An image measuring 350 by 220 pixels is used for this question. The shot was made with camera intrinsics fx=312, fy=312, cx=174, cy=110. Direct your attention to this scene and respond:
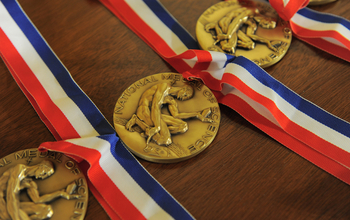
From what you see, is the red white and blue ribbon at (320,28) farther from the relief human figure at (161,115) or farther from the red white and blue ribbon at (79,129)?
the red white and blue ribbon at (79,129)

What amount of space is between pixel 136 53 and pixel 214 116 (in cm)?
45

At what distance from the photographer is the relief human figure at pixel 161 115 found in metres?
0.99

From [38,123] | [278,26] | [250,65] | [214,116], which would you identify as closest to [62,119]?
[38,123]

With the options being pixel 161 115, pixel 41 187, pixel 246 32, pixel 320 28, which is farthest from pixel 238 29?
pixel 41 187

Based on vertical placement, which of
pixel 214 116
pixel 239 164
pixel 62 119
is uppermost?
pixel 62 119

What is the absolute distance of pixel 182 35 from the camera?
131 centimetres

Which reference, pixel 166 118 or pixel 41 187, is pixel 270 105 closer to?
pixel 166 118

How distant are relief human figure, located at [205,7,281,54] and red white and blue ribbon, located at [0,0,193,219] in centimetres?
55

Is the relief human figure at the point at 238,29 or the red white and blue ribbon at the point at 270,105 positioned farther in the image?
the relief human figure at the point at 238,29

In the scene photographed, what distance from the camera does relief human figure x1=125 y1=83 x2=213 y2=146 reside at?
3.24 feet

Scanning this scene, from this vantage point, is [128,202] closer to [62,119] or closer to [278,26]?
[62,119]

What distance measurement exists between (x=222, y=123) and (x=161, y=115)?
215 millimetres

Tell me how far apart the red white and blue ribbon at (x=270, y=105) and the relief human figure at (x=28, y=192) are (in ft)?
1.84

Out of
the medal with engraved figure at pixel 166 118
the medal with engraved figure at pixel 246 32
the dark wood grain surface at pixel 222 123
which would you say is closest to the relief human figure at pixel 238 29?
the medal with engraved figure at pixel 246 32
